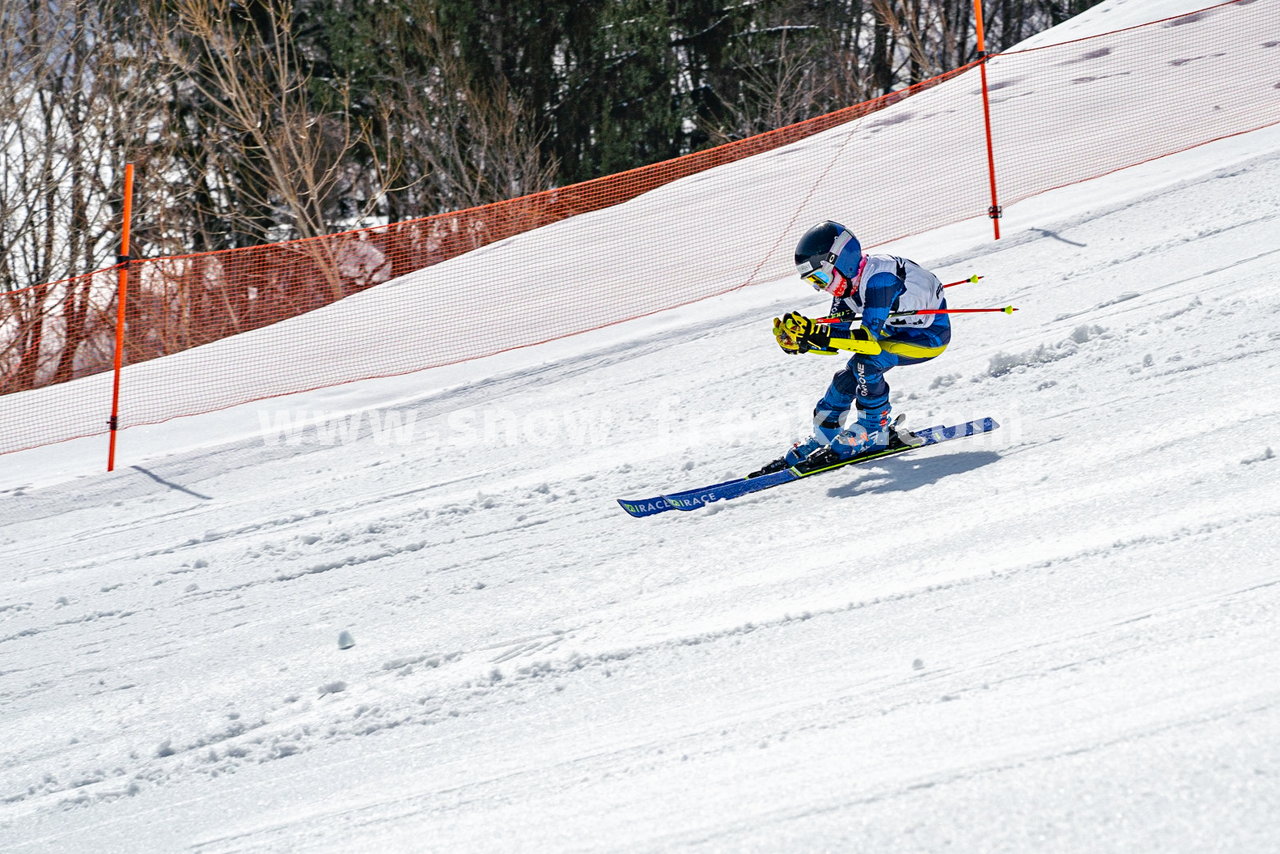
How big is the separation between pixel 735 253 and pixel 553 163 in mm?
13451

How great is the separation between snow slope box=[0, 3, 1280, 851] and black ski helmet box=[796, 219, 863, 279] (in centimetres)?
117

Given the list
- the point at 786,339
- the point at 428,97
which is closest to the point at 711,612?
the point at 786,339

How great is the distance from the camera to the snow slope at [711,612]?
3418 millimetres

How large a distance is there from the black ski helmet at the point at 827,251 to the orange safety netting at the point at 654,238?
464 centimetres

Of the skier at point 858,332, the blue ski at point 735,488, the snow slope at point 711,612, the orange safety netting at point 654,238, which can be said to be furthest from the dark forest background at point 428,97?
the skier at point 858,332

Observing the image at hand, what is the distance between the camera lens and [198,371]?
1028 centimetres

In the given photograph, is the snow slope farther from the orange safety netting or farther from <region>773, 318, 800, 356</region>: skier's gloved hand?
the orange safety netting

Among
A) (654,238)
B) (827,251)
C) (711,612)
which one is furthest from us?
(654,238)

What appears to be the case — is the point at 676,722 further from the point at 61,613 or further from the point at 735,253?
the point at 735,253

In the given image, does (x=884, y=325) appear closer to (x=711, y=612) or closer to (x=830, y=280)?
(x=830, y=280)

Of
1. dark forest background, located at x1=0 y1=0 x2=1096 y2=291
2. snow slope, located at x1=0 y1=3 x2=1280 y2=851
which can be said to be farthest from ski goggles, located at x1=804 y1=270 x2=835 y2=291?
dark forest background, located at x1=0 y1=0 x2=1096 y2=291

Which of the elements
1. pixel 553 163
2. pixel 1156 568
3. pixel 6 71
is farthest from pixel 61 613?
pixel 553 163

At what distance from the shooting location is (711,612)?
485 centimetres

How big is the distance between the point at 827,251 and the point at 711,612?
196cm
